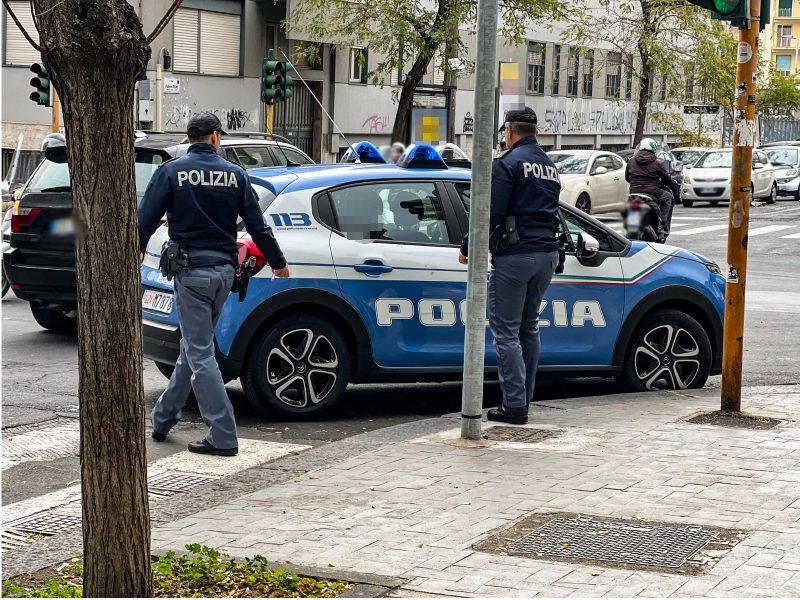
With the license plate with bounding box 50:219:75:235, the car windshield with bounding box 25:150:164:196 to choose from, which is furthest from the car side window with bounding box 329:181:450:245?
the license plate with bounding box 50:219:75:235

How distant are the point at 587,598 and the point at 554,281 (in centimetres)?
445

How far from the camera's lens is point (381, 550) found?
18.0 ft

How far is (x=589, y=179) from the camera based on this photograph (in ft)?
59.6

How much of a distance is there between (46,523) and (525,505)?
217cm

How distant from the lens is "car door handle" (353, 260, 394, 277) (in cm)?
862

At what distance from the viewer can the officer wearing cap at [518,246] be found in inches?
326

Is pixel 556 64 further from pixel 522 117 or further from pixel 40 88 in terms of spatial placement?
pixel 522 117

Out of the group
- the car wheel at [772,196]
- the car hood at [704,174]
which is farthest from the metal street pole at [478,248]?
the car wheel at [772,196]

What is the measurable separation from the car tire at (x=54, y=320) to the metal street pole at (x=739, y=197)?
6256 mm

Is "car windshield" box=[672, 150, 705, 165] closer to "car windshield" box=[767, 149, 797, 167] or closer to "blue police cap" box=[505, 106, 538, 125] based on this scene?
"car windshield" box=[767, 149, 797, 167]

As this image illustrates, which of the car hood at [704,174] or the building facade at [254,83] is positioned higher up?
the building facade at [254,83]

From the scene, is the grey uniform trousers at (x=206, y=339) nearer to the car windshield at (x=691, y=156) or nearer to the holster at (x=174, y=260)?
the holster at (x=174, y=260)

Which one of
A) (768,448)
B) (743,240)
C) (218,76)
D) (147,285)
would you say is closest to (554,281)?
(743,240)

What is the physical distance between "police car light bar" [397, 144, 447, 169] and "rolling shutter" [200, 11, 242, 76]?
2347 cm
